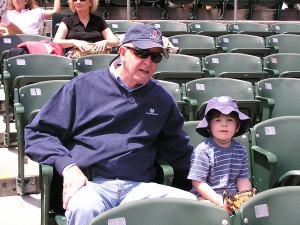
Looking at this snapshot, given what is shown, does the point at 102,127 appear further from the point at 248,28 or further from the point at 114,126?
the point at 248,28

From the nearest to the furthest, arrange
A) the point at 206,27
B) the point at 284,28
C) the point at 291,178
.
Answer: the point at 291,178 → the point at 206,27 → the point at 284,28

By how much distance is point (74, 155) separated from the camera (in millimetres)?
2801

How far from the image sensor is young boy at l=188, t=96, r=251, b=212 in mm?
2996

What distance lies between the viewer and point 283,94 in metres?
4.75

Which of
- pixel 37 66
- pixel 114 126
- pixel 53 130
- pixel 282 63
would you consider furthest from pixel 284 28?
pixel 53 130

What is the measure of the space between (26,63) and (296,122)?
2.23m

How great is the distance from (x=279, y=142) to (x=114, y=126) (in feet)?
4.09

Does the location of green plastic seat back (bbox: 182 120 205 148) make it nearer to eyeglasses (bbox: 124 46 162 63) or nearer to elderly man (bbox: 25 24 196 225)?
elderly man (bbox: 25 24 196 225)

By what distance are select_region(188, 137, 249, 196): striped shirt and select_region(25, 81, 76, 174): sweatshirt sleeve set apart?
A: 2.18 feet

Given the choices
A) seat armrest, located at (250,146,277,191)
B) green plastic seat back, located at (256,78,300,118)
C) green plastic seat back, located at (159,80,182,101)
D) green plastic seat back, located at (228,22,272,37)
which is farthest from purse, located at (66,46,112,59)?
green plastic seat back, located at (228,22,272,37)

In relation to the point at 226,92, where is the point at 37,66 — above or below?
above

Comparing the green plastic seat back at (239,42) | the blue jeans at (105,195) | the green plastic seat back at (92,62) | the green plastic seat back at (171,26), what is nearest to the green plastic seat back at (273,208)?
the blue jeans at (105,195)

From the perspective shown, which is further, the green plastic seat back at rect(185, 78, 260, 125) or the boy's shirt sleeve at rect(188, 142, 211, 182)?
the green plastic seat back at rect(185, 78, 260, 125)

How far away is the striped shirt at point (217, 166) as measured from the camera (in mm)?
3000
